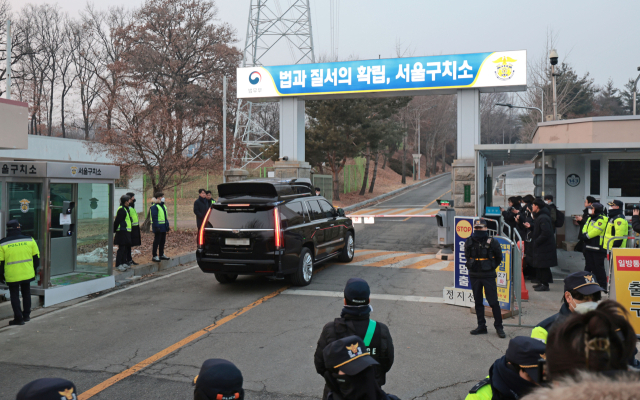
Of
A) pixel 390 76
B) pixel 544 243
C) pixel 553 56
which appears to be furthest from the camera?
pixel 553 56

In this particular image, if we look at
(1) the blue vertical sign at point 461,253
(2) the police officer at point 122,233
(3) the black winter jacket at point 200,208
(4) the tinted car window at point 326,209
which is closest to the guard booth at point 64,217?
(2) the police officer at point 122,233

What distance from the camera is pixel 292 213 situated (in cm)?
1030

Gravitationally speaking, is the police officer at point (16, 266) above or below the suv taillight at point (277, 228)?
below

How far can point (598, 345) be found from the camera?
1784 millimetres

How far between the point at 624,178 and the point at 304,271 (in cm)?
983

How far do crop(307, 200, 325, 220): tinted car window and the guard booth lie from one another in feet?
14.4

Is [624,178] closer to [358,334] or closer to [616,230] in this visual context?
[616,230]

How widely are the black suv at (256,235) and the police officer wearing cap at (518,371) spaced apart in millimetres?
7090

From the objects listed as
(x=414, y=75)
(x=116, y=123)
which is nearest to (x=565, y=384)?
(x=414, y=75)

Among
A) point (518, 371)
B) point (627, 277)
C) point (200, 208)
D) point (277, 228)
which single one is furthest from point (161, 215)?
point (518, 371)

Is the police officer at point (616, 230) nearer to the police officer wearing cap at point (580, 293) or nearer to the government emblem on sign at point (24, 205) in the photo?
the police officer wearing cap at point (580, 293)

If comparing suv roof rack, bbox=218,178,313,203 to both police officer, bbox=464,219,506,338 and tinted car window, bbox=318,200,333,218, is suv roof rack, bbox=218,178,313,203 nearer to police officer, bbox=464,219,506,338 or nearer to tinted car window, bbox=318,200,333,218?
tinted car window, bbox=318,200,333,218

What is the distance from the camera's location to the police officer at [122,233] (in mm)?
11641

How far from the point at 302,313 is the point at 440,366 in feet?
9.81
